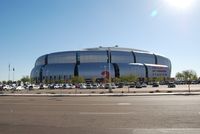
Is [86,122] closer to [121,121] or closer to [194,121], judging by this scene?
[121,121]

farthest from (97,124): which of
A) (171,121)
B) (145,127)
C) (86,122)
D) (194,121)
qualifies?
(194,121)

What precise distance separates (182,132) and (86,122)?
178 inches

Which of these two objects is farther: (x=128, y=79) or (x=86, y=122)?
(x=128, y=79)

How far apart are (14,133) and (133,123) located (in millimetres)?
4898

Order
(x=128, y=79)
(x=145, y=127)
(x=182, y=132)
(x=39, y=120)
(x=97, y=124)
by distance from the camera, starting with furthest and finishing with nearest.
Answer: (x=128, y=79) < (x=39, y=120) < (x=97, y=124) < (x=145, y=127) < (x=182, y=132)

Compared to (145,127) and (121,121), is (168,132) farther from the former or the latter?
(121,121)

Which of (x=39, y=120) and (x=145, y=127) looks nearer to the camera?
(x=145, y=127)

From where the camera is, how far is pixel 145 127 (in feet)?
41.3

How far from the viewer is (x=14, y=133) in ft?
37.1

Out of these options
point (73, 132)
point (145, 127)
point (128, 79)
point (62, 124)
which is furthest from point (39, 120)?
point (128, 79)

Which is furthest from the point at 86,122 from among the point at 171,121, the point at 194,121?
the point at 194,121

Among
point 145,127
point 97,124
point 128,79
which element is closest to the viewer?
point 145,127

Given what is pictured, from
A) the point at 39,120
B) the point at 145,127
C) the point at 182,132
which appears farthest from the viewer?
the point at 39,120

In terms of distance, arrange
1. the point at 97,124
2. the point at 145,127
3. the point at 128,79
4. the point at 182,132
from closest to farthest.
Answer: the point at 182,132, the point at 145,127, the point at 97,124, the point at 128,79
